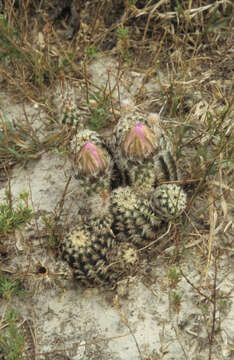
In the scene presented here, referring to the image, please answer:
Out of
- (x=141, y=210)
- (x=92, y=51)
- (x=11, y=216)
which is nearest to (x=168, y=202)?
(x=141, y=210)

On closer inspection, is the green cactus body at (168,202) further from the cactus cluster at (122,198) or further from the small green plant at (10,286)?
the small green plant at (10,286)

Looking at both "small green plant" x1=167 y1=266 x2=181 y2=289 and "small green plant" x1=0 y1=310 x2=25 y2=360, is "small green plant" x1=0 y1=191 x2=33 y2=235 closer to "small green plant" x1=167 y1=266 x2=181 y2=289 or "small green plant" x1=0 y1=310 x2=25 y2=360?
"small green plant" x1=0 y1=310 x2=25 y2=360

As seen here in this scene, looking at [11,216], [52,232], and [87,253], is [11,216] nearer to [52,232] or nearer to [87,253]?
[52,232]

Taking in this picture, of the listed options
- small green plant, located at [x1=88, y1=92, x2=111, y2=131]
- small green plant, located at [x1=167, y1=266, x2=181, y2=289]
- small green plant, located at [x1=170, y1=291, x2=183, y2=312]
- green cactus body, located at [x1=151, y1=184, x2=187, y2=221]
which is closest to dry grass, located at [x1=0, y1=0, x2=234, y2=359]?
small green plant, located at [x1=88, y1=92, x2=111, y2=131]

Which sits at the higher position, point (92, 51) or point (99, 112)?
point (92, 51)

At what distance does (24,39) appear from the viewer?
13.5 feet

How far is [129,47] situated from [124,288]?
253 centimetres

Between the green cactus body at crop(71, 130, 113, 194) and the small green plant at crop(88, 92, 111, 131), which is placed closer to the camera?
the green cactus body at crop(71, 130, 113, 194)

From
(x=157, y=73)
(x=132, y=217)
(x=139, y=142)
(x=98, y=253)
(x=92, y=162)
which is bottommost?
(x=98, y=253)

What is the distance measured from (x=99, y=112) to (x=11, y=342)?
2.13 metres

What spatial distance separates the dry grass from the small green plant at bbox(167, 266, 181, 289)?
16.5 inches

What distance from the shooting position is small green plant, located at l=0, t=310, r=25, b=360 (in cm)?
259

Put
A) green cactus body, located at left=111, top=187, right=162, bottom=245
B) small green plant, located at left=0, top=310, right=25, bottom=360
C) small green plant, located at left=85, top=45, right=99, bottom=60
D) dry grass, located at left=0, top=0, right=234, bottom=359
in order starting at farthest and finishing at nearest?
1. small green plant, located at left=85, top=45, right=99, bottom=60
2. dry grass, located at left=0, top=0, right=234, bottom=359
3. green cactus body, located at left=111, top=187, right=162, bottom=245
4. small green plant, located at left=0, top=310, right=25, bottom=360

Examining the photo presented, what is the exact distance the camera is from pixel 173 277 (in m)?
2.80
